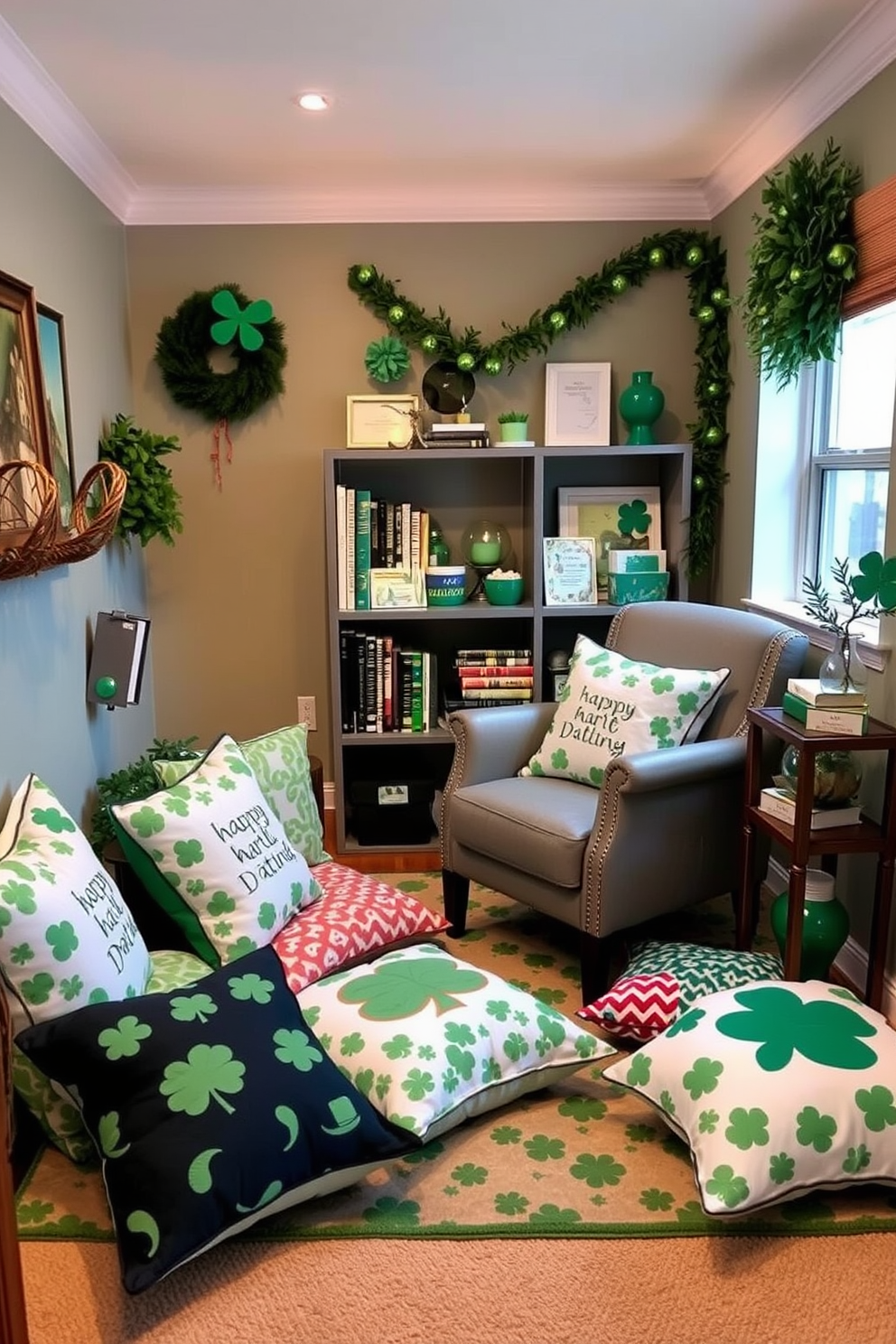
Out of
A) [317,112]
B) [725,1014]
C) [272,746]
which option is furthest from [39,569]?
[725,1014]

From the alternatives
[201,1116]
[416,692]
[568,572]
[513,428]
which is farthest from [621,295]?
[201,1116]

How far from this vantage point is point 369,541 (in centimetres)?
353

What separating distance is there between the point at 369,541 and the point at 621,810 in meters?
1.44

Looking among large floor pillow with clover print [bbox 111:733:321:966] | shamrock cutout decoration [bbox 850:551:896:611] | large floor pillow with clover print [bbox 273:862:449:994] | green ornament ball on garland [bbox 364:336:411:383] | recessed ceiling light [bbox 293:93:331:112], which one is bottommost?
large floor pillow with clover print [bbox 273:862:449:994]

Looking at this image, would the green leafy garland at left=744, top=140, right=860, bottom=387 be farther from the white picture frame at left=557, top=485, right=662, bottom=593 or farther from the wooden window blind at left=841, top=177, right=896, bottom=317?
the white picture frame at left=557, top=485, right=662, bottom=593

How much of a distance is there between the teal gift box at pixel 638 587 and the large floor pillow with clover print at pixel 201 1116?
210cm

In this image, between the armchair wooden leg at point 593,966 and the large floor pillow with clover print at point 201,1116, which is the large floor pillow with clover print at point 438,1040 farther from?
the armchair wooden leg at point 593,966

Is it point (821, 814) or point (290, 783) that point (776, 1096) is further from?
point (290, 783)

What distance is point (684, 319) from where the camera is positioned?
148 inches

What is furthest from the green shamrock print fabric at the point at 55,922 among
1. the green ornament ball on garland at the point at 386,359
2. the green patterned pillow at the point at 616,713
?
the green ornament ball on garland at the point at 386,359

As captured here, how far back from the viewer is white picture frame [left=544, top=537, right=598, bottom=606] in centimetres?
360

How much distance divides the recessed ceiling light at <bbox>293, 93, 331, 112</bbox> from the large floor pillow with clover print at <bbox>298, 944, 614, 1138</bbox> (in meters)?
2.14

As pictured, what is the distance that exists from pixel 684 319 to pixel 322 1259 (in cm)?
315

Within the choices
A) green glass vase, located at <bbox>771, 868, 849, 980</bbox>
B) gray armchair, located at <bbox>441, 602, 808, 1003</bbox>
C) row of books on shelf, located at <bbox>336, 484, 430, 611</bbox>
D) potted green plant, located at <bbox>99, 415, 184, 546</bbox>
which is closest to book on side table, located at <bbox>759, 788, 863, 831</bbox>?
green glass vase, located at <bbox>771, 868, 849, 980</bbox>
